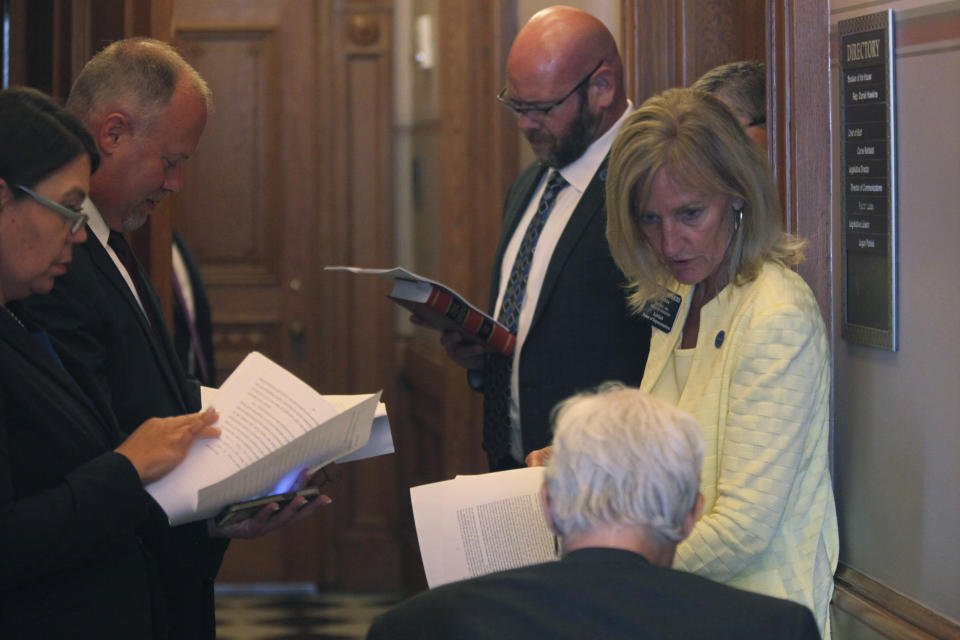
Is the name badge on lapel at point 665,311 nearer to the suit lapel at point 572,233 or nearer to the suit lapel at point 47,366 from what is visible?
the suit lapel at point 572,233

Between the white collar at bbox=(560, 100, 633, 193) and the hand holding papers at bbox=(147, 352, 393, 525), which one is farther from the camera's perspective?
the white collar at bbox=(560, 100, 633, 193)

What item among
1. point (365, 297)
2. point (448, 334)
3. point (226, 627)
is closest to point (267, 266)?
point (365, 297)

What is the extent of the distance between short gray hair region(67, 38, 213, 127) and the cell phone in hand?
867 millimetres

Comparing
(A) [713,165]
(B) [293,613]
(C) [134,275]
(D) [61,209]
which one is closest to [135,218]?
(C) [134,275]

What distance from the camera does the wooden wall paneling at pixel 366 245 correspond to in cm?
536

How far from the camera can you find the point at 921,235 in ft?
6.23

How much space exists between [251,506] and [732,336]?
2.94ft

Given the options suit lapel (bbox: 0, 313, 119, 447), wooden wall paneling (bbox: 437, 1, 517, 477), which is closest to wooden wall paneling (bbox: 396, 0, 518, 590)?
wooden wall paneling (bbox: 437, 1, 517, 477)

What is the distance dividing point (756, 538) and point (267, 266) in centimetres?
404

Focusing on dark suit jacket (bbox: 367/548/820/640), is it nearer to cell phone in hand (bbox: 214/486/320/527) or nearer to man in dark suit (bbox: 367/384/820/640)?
man in dark suit (bbox: 367/384/820/640)

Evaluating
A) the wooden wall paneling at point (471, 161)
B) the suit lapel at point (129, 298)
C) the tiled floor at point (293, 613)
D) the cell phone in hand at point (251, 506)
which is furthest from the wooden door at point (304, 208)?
the cell phone in hand at point (251, 506)

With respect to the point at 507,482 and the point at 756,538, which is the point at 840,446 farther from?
the point at 507,482

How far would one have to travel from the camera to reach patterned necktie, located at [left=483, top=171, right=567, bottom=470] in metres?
2.96

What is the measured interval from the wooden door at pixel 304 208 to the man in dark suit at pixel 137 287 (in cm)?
284
